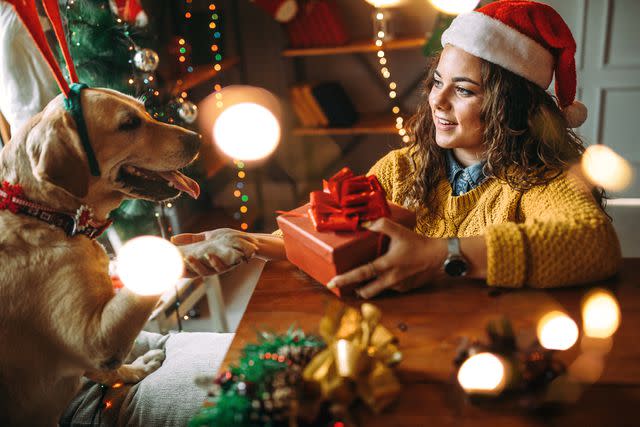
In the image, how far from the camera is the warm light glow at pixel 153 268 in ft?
3.63

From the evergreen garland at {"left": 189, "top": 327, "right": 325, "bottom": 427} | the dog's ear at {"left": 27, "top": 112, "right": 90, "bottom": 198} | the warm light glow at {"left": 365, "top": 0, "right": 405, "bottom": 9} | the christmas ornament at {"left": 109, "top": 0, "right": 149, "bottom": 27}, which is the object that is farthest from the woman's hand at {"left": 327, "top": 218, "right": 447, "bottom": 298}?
Result: the warm light glow at {"left": 365, "top": 0, "right": 405, "bottom": 9}

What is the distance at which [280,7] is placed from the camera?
343 centimetres

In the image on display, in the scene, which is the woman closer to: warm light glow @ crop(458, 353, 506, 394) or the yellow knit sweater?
the yellow knit sweater

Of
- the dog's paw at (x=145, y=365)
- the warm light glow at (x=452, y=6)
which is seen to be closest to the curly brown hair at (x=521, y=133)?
the dog's paw at (x=145, y=365)

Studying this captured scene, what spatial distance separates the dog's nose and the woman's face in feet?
1.94

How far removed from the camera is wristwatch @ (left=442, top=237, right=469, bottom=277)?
1042 millimetres

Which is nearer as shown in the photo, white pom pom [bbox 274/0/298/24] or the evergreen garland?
the evergreen garland

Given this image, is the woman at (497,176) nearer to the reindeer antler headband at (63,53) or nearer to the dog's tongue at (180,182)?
the dog's tongue at (180,182)

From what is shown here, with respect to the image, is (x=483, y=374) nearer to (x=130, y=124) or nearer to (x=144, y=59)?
(x=130, y=124)

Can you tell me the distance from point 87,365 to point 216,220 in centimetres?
260

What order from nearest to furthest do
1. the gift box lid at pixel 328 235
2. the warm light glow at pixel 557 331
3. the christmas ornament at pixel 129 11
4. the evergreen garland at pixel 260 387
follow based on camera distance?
1. the evergreen garland at pixel 260 387
2. the warm light glow at pixel 557 331
3. the gift box lid at pixel 328 235
4. the christmas ornament at pixel 129 11

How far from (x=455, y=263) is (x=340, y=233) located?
224mm

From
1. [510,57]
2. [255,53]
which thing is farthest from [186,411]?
[255,53]

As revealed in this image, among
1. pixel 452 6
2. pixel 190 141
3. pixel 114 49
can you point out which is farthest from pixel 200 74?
pixel 190 141
